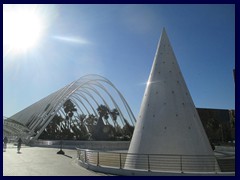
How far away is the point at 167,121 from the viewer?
14297mm

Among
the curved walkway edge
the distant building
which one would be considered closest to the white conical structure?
the curved walkway edge

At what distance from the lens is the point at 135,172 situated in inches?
472

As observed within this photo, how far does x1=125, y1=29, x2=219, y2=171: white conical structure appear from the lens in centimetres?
1376

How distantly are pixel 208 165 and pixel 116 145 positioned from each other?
92.4 feet

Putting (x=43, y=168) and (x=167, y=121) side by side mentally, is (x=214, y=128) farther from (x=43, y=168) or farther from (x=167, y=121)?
(x=43, y=168)

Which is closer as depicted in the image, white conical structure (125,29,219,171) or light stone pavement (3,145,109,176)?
light stone pavement (3,145,109,176)

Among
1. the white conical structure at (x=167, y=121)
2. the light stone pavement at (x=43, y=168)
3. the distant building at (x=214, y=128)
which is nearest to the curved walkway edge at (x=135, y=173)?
the light stone pavement at (x=43, y=168)

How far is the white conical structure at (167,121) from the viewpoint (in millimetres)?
13758

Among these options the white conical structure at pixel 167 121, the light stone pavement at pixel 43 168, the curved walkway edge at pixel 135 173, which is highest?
the white conical structure at pixel 167 121

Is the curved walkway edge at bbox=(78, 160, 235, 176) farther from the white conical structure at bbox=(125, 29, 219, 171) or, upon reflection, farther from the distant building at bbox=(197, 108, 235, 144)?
the distant building at bbox=(197, 108, 235, 144)

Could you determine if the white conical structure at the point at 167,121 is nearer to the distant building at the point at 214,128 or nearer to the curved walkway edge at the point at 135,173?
the curved walkway edge at the point at 135,173
